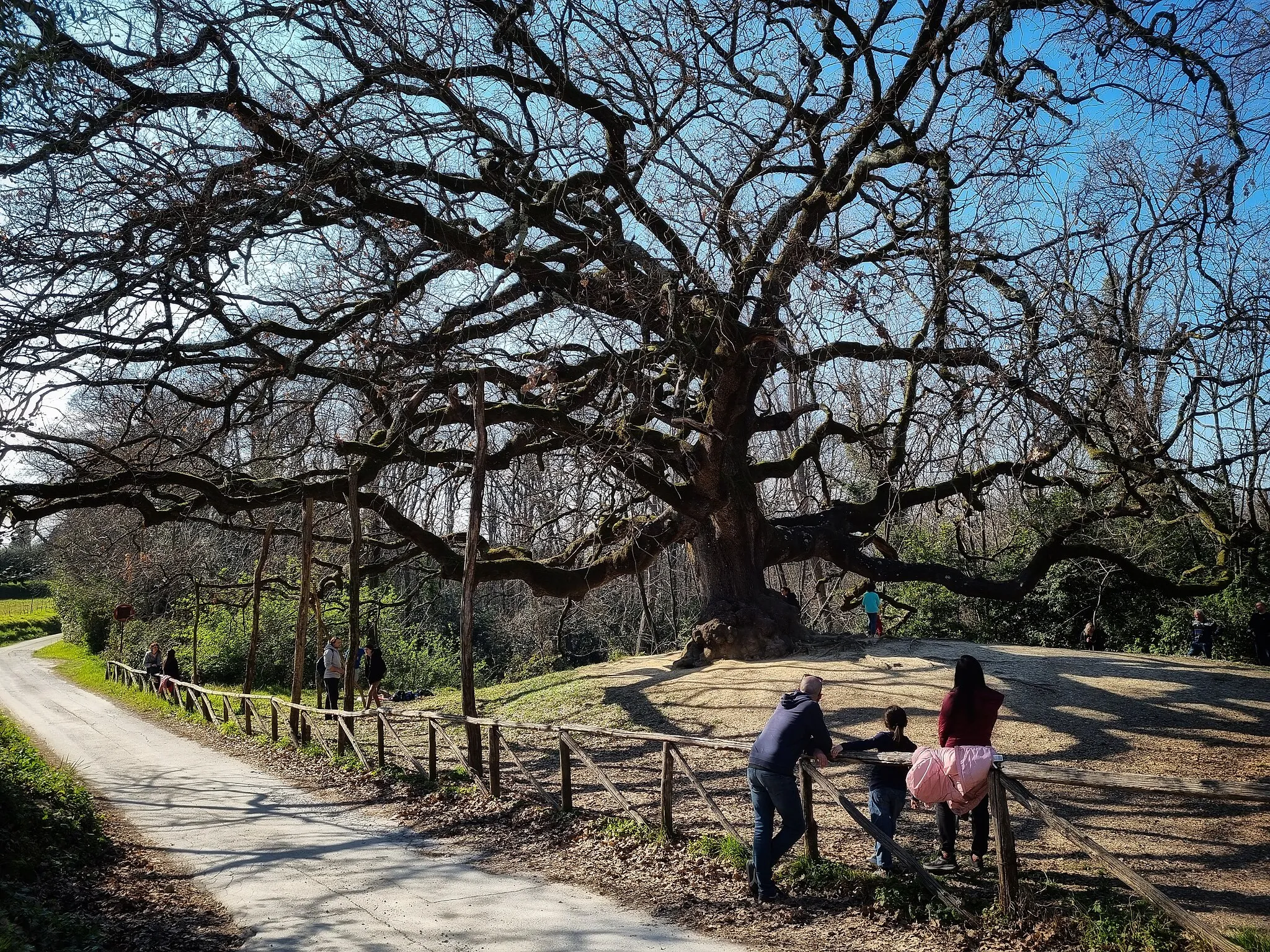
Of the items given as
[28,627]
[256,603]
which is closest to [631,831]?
[256,603]

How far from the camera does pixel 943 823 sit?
6.98m

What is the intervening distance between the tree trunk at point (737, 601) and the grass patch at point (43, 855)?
887 cm

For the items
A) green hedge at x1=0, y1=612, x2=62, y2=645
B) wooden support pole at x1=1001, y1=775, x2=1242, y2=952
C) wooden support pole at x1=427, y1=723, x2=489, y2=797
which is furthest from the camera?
green hedge at x1=0, y1=612, x2=62, y2=645

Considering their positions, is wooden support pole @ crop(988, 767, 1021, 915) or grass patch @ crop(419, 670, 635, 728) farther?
grass patch @ crop(419, 670, 635, 728)

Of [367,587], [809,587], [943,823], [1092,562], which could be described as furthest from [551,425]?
[809,587]

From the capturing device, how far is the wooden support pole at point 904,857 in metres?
6.24

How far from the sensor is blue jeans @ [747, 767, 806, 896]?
6832 millimetres

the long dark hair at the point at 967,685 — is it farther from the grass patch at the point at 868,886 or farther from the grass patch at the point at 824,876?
the grass patch at the point at 824,876

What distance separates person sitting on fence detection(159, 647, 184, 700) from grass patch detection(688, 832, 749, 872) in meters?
21.0

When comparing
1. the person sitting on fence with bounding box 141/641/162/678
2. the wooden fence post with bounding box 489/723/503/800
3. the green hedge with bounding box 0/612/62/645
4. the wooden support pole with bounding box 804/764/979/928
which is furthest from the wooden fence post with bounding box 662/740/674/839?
the green hedge with bounding box 0/612/62/645

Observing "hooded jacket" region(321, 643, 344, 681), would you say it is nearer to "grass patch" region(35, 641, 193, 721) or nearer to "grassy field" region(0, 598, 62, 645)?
"grass patch" region(35, 641, 193, 721)

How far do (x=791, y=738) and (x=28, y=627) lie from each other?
6896cm

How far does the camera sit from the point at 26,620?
207ft

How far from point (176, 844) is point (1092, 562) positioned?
21374 millimetres
